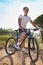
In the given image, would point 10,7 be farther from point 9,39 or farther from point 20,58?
point 20,58

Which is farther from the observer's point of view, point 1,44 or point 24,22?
point 1,44

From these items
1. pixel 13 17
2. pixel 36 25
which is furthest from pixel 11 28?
pixel 36 25

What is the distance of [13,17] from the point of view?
2141 mm

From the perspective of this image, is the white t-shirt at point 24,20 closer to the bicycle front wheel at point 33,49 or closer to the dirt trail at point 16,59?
the bicycle front wheel at point 33,49

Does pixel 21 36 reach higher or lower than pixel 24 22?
lower

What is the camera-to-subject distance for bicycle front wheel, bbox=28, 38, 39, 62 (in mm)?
1893

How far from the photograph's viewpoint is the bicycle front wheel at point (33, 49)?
189cm

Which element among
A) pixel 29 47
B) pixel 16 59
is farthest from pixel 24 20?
pixel 16 59

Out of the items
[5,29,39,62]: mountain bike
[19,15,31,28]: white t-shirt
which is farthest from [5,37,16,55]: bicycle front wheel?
[19,15,31,28]: white t-shirt

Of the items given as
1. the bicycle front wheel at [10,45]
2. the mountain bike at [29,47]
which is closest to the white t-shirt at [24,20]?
the mountain bike at [29,47]

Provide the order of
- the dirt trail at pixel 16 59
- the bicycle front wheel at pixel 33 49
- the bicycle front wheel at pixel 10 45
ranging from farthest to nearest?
1. the bicycle front wheel at pixel 10 45
2. the dirt trail at pixel 16 59
3. the bicycle front wheel at pixel 33 49

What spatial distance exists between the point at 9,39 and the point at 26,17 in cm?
29

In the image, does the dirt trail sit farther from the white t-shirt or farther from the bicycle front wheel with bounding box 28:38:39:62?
the white t-shirt

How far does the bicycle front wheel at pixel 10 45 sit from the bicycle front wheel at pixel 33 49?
0.21 m
